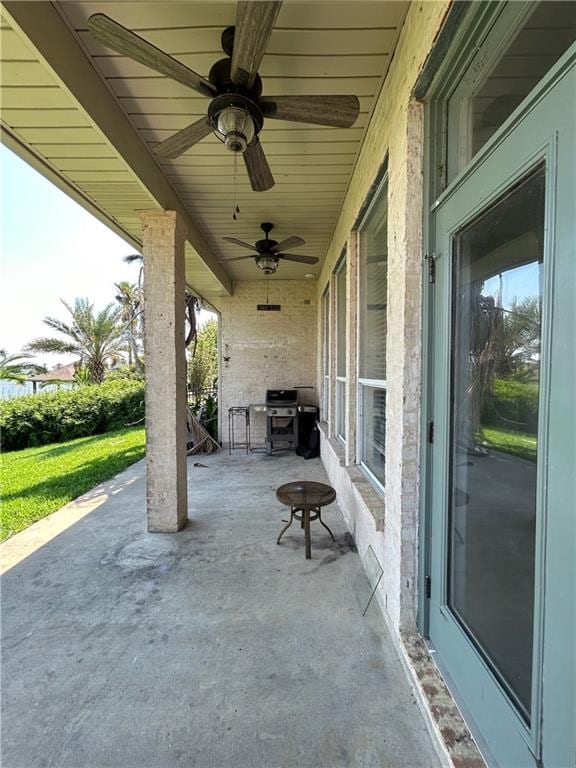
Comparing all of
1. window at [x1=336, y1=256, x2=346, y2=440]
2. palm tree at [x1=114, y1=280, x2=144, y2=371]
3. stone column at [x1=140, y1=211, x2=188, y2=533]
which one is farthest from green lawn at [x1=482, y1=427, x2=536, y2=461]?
palm tree at [x1=114, y1=280, x2=144, y2=371]

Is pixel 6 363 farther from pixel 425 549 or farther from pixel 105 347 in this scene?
pixel 425 549

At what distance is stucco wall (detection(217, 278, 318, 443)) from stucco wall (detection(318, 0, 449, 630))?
15.9 feet

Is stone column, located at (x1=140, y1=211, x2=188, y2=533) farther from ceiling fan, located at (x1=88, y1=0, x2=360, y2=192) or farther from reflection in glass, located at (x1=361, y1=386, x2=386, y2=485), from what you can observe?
reflection in glass, located at (x1=361, y1=386, x2=386, y2=485)

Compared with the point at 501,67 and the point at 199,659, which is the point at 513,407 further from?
the point at 199,659

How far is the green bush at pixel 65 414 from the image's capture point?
852 centimetres

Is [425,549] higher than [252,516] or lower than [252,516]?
higher

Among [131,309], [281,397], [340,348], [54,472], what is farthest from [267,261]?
[131,309]

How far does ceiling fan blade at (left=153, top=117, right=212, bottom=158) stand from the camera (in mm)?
1893

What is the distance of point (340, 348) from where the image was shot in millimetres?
4395

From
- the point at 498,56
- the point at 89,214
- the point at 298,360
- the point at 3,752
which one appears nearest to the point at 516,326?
the point at 498,56

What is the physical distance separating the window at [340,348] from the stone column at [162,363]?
191 centimetres

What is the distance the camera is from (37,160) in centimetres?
249

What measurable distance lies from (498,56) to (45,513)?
4.96 meters

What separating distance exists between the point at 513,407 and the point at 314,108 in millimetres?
1735
